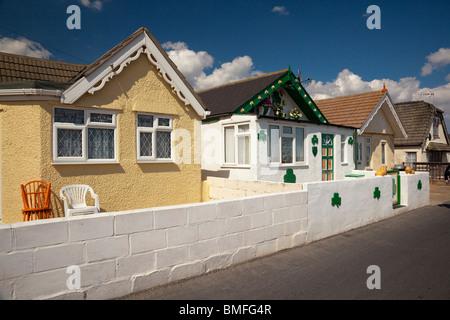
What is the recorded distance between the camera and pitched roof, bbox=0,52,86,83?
8.03 meters

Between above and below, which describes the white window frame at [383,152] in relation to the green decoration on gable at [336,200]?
above

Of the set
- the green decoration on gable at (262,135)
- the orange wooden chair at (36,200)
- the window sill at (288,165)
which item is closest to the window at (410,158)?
the window sill at (288,165)

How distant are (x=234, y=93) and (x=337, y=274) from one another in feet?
32.5

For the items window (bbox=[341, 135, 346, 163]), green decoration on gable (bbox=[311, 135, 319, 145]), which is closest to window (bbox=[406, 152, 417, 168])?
window (bbox=[341, 135, 346, 163])

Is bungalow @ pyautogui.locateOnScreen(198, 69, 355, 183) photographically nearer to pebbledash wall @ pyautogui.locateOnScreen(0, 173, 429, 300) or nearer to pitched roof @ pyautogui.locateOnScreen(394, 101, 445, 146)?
pebbledash wall @ pyautogui.locateOnScreen(0, 173, 429, 300)

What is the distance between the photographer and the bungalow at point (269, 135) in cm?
1137

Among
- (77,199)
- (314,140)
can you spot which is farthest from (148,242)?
(314,140)

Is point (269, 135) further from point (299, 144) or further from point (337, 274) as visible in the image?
point (337, 274)

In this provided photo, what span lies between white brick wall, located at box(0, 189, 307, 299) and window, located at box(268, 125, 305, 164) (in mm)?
5877

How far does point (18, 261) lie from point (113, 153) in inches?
193

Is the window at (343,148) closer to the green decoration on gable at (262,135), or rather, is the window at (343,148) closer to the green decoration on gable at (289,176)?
the green decoration on gable at (289,176)

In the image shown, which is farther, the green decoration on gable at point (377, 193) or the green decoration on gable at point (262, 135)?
the green decoration on gable at point (262, 135)

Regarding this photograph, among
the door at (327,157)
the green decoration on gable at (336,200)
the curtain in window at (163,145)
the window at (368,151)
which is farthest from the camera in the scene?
the window at (368,151)
